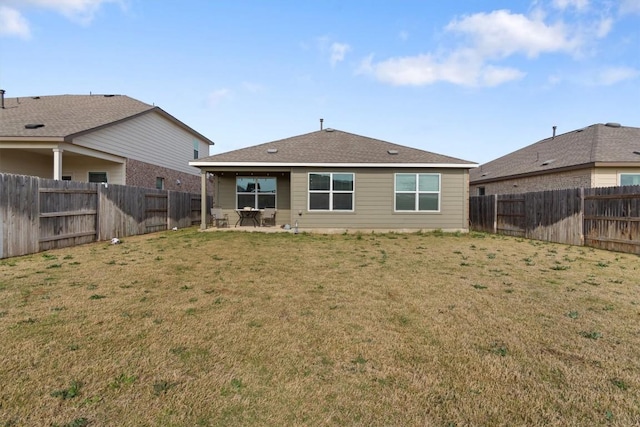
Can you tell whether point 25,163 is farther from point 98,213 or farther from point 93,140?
point 98,213

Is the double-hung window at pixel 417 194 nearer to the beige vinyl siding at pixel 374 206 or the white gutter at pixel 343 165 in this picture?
the beige vinyl siding at pixel 374 206

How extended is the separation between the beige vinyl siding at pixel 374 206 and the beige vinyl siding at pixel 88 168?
333 inches

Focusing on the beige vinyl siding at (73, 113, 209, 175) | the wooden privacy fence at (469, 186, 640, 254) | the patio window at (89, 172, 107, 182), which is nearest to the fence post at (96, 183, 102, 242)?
the beige vinyl siding at (73, 113, 209, 175)

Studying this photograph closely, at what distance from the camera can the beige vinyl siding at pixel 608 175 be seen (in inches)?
528

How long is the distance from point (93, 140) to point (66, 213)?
5.59m

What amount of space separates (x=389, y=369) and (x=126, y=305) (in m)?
3.33

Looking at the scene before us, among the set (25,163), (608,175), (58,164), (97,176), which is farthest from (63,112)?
(608,175)

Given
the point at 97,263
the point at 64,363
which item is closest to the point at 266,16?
the point at 97,263

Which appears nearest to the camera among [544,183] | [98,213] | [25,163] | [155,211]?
[98,213]

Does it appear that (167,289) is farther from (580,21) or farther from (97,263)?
(580,21)

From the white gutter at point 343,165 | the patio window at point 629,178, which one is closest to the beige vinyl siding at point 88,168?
the white gutter at point 343,165

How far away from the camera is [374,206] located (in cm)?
1330

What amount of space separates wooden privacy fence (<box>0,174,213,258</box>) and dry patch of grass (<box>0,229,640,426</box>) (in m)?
1.78

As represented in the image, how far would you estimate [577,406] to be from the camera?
221 centimetres
